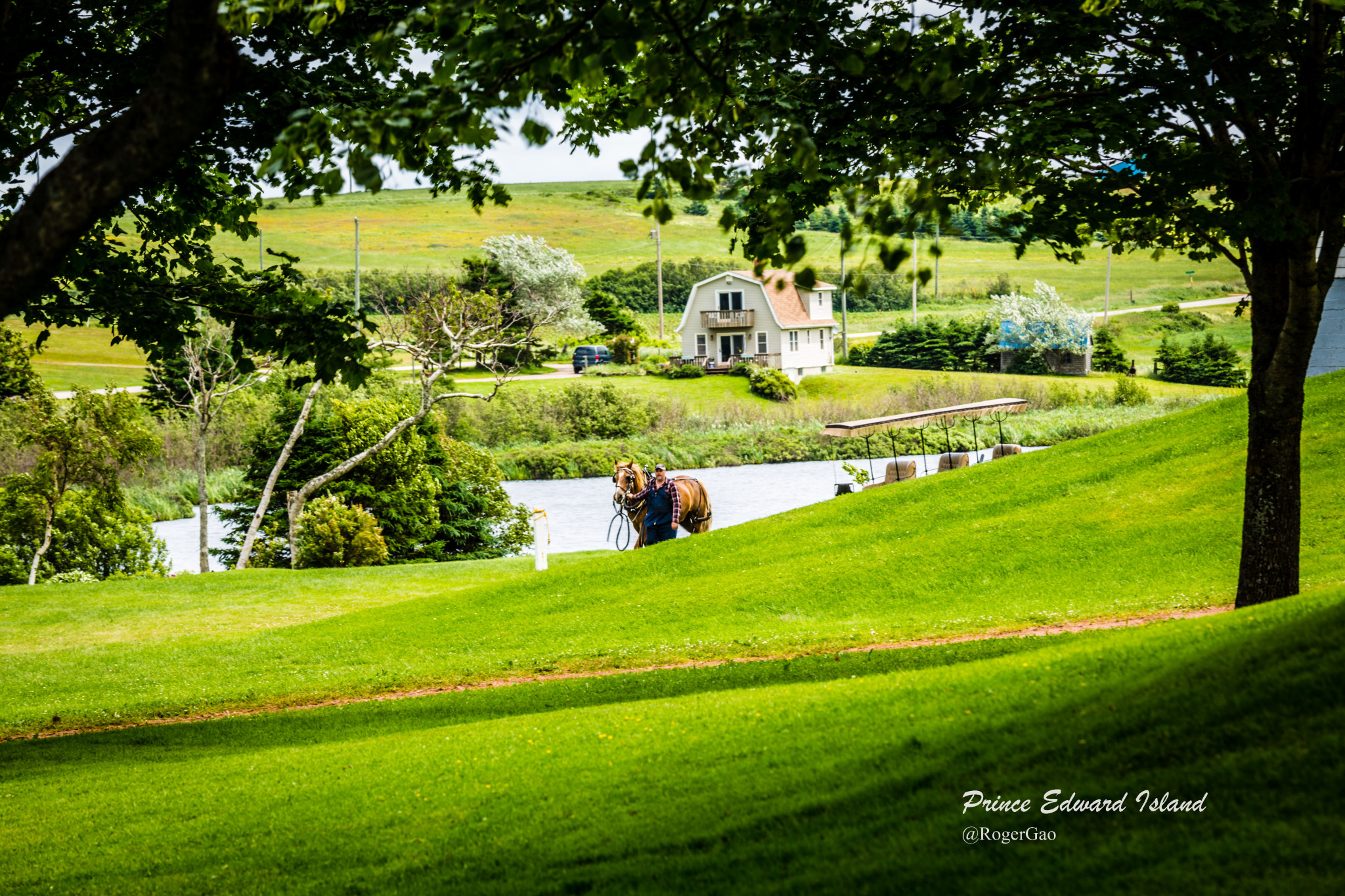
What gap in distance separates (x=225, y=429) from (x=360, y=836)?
3993 centimetres

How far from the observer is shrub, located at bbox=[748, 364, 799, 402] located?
5956 centimetres

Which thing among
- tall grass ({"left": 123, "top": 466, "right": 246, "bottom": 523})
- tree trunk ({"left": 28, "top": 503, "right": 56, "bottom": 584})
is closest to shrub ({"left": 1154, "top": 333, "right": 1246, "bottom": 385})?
tall grass ({"left": 123, "top": 466, "right": 246, "bottom": 523})

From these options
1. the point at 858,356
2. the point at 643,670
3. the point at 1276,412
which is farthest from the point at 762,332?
the point at 1276,412

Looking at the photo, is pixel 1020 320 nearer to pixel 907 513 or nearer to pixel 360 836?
pixel 907 513

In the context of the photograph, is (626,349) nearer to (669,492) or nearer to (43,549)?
(43,549)

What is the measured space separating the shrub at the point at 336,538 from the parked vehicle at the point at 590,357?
132 feet

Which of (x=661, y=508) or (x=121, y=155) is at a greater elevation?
(x=121, y=155)

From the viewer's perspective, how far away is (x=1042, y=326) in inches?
2729

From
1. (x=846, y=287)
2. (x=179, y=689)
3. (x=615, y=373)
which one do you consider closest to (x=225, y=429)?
(x=615, y=373)

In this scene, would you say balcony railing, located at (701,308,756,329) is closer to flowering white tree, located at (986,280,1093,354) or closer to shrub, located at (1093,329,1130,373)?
flowering white tree, located at (986,280,1093,354)

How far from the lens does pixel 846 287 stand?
436 centimetres

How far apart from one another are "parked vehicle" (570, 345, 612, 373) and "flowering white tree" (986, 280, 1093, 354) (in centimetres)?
2769

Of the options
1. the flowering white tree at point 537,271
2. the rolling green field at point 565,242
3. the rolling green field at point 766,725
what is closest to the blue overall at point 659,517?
the rolling green field at point 766,725

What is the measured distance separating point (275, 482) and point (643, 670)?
17.3 m
